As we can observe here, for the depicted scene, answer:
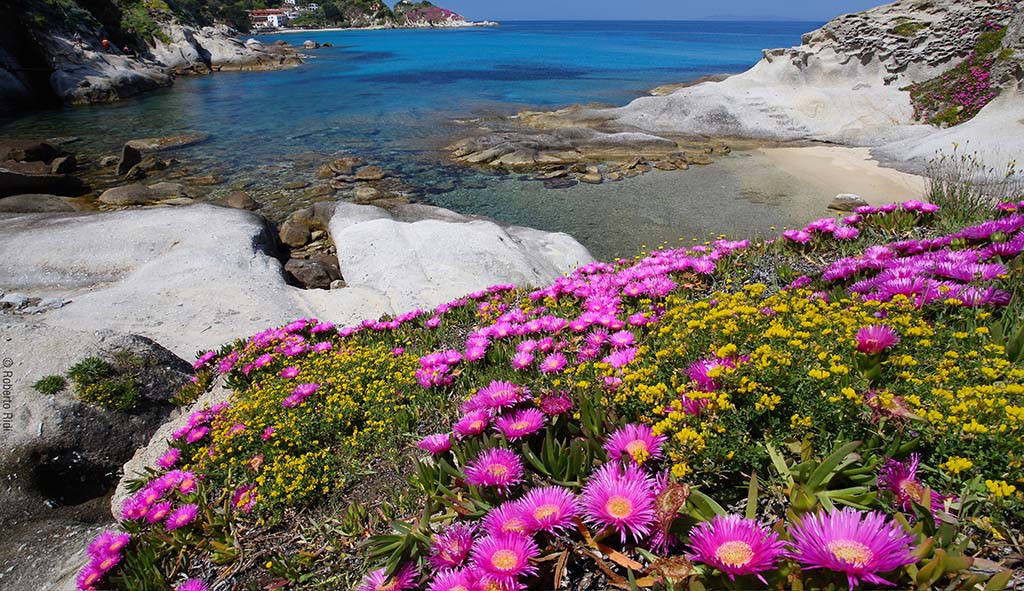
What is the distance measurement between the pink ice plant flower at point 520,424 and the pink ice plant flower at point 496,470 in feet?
0.36

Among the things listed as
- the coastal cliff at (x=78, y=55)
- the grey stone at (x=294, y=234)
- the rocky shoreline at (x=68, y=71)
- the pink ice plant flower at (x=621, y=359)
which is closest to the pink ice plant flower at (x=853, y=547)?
the pink ice plant flower at (x=621, y=359)

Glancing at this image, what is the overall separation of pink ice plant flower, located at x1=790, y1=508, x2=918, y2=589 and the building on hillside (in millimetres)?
171348

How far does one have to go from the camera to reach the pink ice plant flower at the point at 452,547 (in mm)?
1922

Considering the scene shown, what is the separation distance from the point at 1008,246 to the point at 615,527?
11.9ft

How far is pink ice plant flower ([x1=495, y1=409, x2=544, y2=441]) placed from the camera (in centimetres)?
237

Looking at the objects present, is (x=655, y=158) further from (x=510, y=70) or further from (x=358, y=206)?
(x=510, y=70)

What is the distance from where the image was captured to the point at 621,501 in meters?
1.91

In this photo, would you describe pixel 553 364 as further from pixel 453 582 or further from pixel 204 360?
pixel 204 360

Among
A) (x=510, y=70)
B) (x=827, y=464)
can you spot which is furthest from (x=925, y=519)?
(x=510, y=70)

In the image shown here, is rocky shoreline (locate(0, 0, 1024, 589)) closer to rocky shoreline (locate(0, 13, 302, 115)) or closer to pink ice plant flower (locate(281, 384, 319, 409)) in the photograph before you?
pink ice plant flower (locate(281, 384, 319, 409))

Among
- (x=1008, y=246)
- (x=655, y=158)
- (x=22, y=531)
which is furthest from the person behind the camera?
(x=655, y=158)

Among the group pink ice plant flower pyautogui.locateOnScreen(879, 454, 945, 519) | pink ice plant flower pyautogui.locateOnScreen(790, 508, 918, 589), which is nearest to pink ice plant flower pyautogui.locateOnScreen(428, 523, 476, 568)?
pink ice plant flower pyautogui.locateOnScreen(790, 508, 918, 589)

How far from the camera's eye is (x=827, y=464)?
5.99ft

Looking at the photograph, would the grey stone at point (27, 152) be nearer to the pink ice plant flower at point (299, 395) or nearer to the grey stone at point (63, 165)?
the grey stone at point (63, 165)
